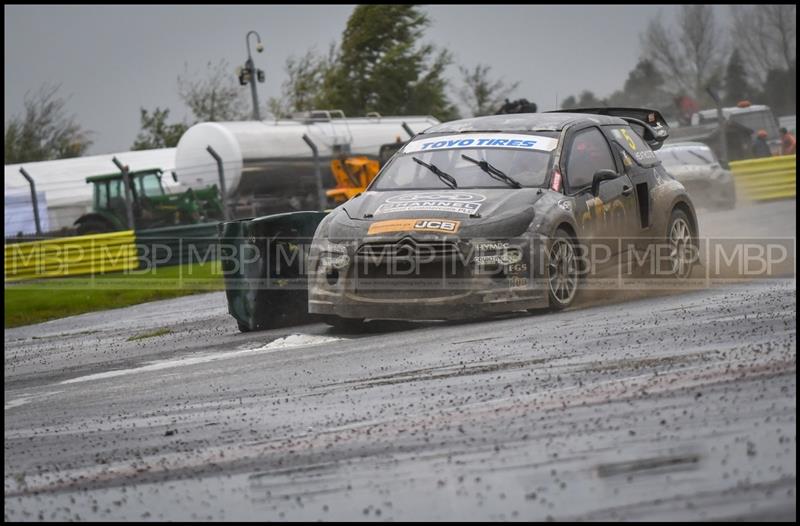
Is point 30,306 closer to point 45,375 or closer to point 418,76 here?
point 45,375

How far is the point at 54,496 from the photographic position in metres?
5.16

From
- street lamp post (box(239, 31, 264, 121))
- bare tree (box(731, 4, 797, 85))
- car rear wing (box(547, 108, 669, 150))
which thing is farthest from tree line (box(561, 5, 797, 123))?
car rear wing (box(547, 108, 669, 150))

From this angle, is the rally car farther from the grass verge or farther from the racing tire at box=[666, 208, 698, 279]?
the racing tire at box=[666, 208, 698, 279]

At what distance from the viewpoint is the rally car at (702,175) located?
23.3 m

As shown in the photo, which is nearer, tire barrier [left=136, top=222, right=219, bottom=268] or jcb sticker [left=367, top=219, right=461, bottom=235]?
jcb sticker [left=367, top=219, right=461, bottom=235]

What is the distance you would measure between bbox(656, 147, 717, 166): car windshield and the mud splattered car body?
11.7m

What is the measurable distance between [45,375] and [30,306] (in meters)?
10.2

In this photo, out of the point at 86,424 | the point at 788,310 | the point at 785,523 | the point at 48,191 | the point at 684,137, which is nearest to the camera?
the point at 785,523

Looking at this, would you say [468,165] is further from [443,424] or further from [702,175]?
[702,175]

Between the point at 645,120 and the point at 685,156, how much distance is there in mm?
10409

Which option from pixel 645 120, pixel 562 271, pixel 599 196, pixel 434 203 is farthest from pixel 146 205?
pixel 562 271

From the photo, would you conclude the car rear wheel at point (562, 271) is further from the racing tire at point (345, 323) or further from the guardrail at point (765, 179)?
the guardrail at point (765, 179)

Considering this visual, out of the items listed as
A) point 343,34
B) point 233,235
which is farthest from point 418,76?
point 233,235

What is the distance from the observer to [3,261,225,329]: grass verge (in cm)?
1828
